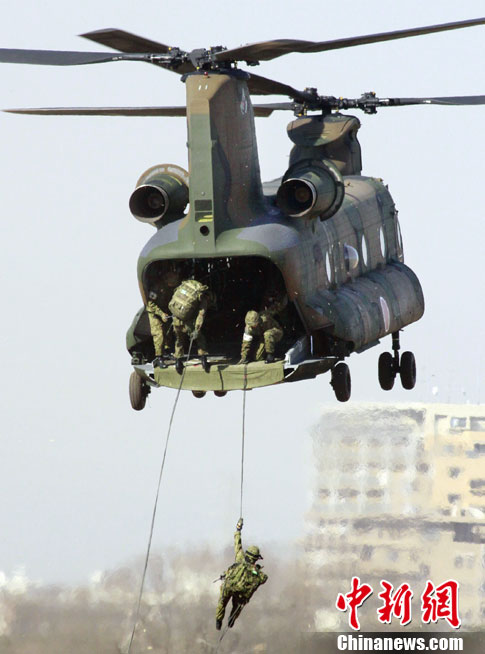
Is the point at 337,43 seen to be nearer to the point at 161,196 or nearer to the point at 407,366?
the point at 161,196

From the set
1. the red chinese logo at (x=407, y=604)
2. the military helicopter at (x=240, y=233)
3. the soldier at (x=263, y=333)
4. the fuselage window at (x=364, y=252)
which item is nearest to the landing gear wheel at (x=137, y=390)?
the military helicopter at (x=240, y=233)

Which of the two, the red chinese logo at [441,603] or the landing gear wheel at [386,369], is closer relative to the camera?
the landing gear wheel at [386,369]

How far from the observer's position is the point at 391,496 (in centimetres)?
5572

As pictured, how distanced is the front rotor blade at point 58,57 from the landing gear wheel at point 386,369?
8.82 meters

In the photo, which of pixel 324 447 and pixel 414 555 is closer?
pixel 324 447

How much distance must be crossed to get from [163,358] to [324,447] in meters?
20.0

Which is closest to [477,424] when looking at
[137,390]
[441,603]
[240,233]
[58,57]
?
[441,603]

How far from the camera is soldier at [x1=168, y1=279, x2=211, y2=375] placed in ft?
85.8

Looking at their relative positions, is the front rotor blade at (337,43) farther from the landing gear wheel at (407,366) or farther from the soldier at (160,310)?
the landing gear wheel at (407,366)

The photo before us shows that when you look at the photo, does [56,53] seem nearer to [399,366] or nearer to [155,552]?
[399,366]

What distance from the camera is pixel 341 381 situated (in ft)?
92.2

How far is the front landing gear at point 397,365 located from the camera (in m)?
32.2

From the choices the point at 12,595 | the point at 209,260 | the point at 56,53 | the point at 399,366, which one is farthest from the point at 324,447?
the point at 56,53

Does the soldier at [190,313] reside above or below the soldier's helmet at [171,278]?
below
